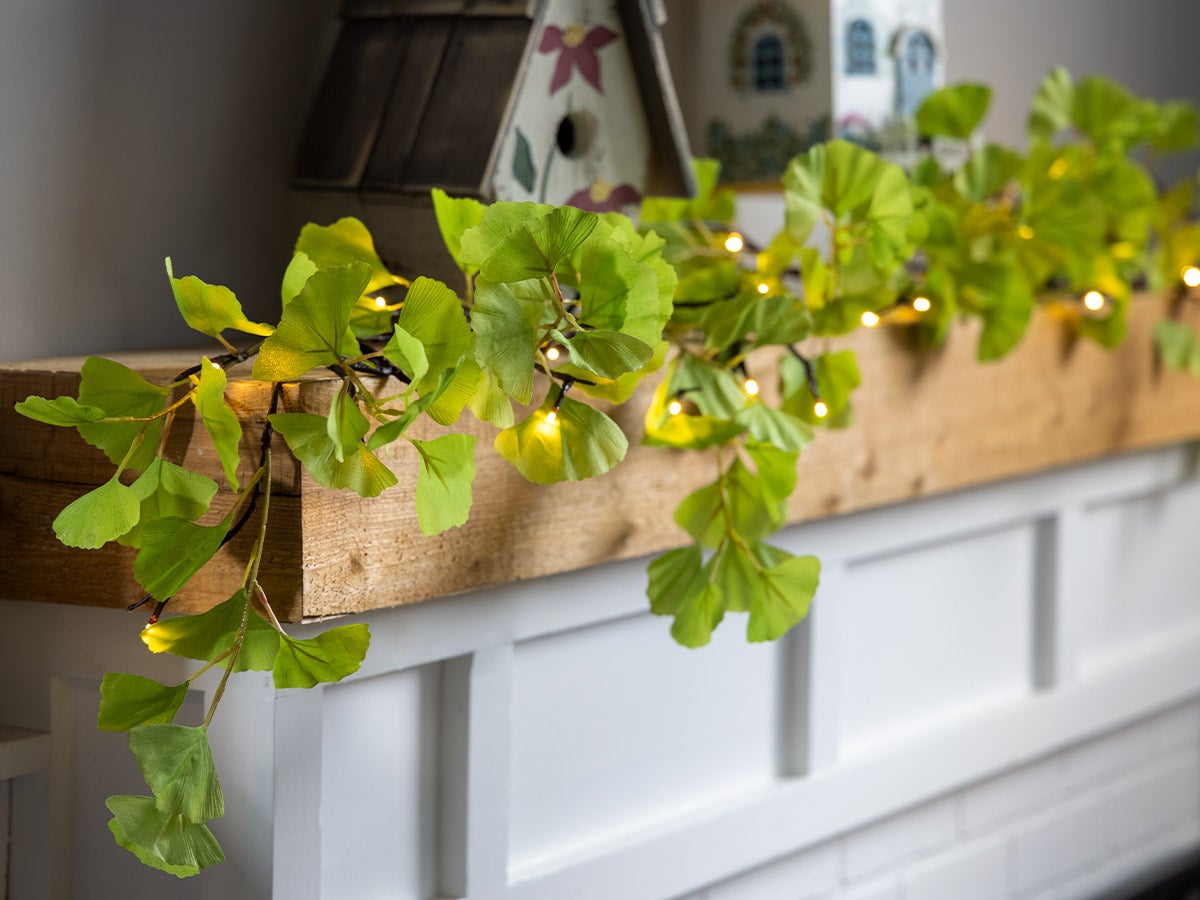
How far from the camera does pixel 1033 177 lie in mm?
911

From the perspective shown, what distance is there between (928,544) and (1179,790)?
0.52 m

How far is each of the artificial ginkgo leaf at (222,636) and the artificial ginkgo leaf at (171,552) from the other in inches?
0.6

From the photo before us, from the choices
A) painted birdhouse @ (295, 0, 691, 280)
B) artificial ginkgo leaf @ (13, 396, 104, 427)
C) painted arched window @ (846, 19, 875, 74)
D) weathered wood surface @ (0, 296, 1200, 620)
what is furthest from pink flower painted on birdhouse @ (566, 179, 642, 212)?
artificial ginkgo leaf @ (13, 396, 104, 427)

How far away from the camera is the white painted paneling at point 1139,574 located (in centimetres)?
114

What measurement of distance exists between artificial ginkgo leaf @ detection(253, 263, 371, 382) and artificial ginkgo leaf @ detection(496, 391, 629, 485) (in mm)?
77

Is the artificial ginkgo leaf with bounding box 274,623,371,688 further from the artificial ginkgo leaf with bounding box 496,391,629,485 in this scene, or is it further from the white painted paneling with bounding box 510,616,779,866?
the white painted paneling with bounding box 510,616,779,866

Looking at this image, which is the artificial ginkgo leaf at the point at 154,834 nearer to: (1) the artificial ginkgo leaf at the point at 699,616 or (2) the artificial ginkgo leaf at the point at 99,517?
(2) the artificial ginkgo leaf at the point at 99,517

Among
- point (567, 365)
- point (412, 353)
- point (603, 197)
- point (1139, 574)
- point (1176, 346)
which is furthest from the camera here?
point (1139, 574)

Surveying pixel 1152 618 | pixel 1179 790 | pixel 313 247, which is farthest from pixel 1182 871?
pixel 313 247

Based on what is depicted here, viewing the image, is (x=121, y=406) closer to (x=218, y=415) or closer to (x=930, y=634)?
(x=218, y=415)

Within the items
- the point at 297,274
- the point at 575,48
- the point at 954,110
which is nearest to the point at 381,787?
the point at 297,274

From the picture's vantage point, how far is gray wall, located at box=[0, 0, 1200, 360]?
2.19 feet

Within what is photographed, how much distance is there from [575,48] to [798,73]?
0.25 m

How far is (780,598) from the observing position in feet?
2.00
